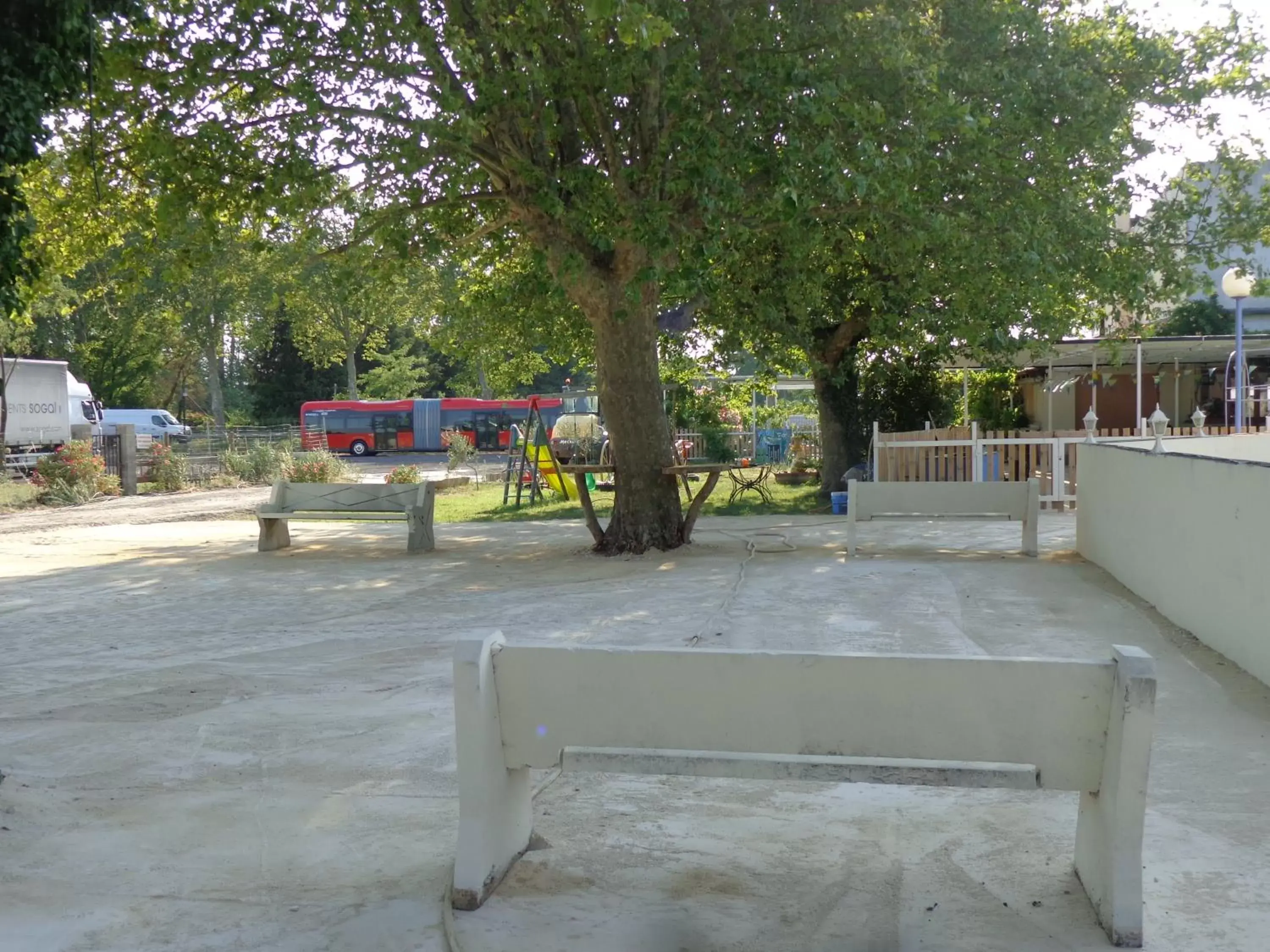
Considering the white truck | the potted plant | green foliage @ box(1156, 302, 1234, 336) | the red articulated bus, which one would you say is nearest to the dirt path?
the white truck

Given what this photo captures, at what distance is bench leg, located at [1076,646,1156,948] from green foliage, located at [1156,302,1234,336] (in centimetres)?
2797

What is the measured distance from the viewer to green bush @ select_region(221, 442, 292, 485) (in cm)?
3158

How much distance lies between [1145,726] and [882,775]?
0.74 m

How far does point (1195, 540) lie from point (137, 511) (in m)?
19.9

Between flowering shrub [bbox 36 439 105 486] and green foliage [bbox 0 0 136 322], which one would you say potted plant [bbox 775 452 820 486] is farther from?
green foliage [bbox 0 0 136 322]

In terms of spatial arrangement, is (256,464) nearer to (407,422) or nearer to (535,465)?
(535,465)

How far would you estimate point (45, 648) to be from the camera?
8258 millimetres

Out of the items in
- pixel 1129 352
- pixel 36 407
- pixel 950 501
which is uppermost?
pixel 1129 352

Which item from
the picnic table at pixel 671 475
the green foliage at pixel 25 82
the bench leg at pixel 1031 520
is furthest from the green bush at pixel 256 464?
the green foliage at pixel 25 82

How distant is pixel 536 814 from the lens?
4.64 meters

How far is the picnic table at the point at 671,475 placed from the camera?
1305 cm

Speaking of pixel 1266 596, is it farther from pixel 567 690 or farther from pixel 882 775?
pixel 567 690

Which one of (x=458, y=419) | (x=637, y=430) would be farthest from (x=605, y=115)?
(x=458, y=419)

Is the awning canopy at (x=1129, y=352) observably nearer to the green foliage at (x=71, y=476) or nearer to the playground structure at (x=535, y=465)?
the playground structure at (x=535, y=465)
